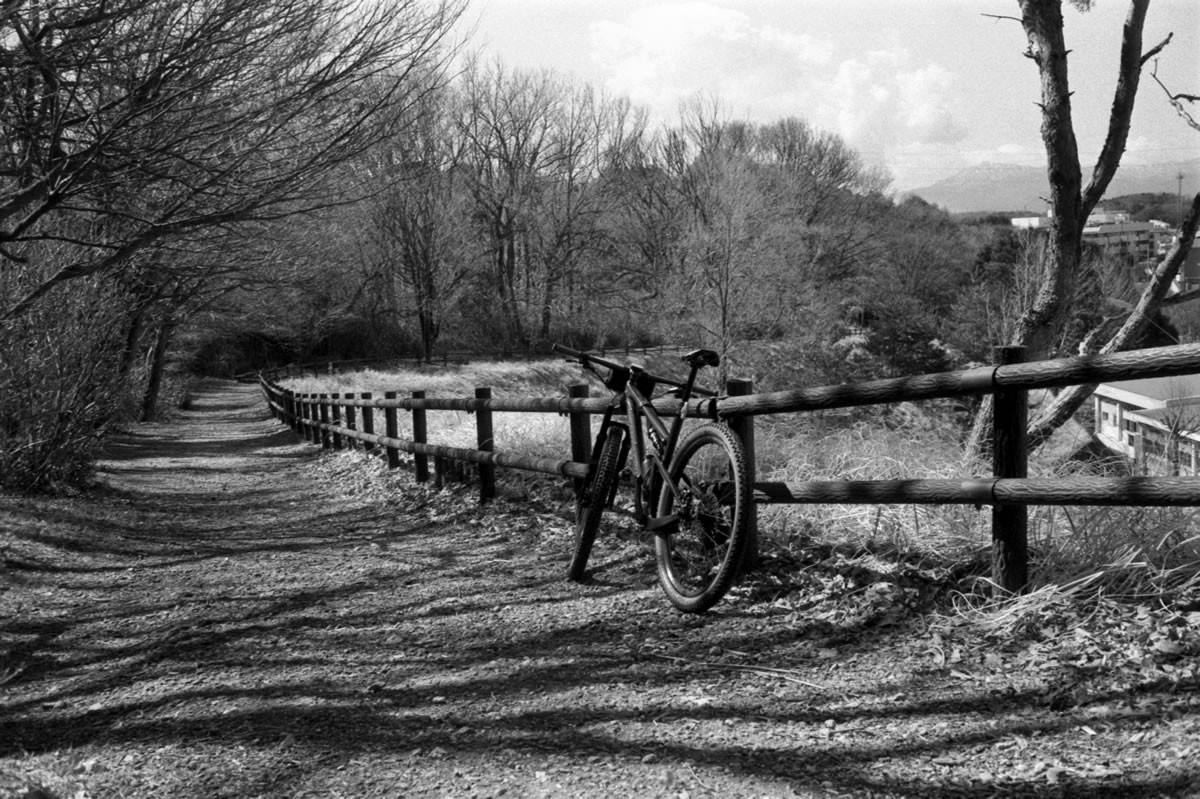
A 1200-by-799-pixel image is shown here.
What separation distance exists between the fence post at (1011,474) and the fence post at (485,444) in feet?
14.2

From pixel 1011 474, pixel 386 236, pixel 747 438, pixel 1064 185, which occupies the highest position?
pixel 386 236

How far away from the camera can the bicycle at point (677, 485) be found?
13.4 feet

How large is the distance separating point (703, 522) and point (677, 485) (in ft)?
0.70

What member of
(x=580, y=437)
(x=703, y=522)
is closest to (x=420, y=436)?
(x=580, y=437)

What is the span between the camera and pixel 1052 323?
8992 millimetres

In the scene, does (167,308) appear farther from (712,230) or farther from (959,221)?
(959,221)

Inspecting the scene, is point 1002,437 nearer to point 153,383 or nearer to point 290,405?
point 290,405

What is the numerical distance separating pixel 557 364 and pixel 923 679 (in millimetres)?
45919

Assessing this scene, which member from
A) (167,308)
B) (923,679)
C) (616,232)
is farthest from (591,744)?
(616,232)

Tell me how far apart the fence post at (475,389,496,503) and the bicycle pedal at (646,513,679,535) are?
304 cm

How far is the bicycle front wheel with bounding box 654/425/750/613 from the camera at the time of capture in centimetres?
397

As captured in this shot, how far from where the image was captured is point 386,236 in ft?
160

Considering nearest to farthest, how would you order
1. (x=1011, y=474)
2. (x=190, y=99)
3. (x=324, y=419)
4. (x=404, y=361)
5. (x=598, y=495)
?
(x=1011, y=474) < (x=598, y=495) < (x=190, y=99) < (x=324, y=419) < (x=404, y=361)

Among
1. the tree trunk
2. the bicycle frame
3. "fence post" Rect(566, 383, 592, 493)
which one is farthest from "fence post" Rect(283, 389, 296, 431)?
the bicycle frame
